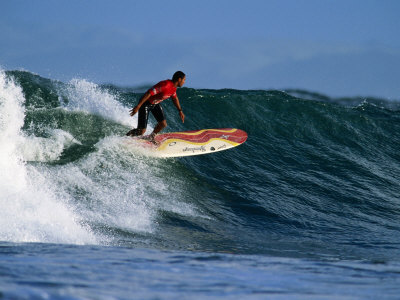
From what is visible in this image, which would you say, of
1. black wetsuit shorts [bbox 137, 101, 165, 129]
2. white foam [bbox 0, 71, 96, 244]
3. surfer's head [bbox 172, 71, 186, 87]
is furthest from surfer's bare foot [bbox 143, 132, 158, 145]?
white foam [bbox 0, 71, 96, 244]

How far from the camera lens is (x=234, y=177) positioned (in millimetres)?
9727

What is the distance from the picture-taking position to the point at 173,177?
8758 millimetres

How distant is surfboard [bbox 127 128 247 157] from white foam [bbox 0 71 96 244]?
242cm

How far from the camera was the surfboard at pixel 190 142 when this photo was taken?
905 cm

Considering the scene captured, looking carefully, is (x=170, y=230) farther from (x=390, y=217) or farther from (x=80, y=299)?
(x=390, y=217)

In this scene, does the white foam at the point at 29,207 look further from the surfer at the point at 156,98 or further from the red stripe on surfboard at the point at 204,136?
the red stripe on surfboard at the point at 204,136

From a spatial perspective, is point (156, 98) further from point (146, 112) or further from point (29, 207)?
point (29, 207)

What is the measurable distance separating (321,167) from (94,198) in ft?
19.7

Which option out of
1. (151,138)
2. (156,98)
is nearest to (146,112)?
(156,98)

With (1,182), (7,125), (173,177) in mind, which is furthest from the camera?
(173,177)

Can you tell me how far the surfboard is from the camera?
9055mm

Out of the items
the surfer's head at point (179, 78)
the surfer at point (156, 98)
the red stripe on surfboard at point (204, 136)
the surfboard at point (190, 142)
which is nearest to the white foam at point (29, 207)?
the surfer at point (156, 98)

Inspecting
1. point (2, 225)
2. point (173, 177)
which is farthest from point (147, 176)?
point (2, 225)

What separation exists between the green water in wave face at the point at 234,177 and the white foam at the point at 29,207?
0.24 metres
